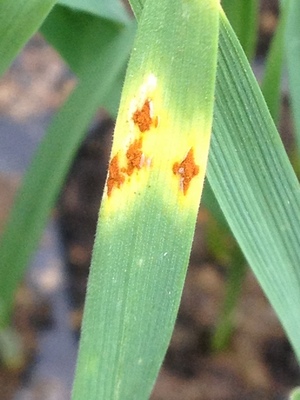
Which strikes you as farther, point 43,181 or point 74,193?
point 74,193

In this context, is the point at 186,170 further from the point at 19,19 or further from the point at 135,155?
the point at 19,19

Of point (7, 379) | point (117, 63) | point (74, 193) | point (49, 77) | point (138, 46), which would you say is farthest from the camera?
point (49, 77)

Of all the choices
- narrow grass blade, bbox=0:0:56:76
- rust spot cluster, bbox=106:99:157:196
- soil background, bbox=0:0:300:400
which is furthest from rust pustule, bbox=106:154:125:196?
soil background, bbox=0:0:300:400

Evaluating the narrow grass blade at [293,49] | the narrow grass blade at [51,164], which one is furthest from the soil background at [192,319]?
the narrow grass blade at [293,49]

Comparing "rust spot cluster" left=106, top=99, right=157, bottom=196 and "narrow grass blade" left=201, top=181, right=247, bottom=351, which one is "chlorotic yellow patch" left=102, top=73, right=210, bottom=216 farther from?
"narrow grass blade" left=201, top=181, right=247, bottom=351

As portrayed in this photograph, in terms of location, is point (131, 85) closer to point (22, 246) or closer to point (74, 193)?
point (22, 246)

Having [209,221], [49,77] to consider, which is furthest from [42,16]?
[49,77]
